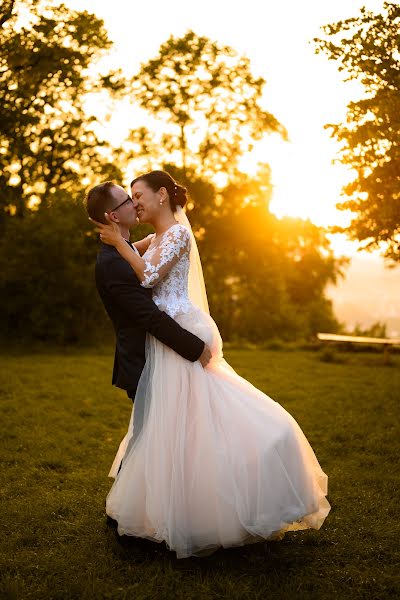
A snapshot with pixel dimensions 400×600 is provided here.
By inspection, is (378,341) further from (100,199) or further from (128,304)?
(100,199)

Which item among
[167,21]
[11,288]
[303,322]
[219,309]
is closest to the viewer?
[11,288]

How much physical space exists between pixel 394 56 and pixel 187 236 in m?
5.33

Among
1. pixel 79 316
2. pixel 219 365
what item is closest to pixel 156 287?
pixel 219 365

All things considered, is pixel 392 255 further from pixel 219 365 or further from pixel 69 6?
pixel 69 6

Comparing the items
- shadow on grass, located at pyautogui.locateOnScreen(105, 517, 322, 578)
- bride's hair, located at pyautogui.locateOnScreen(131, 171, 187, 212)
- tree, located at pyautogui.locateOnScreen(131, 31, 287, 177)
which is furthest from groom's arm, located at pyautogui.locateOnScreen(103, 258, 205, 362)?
tree, located at pyautogui.locateOnScreen(131, 31, 287, 177)

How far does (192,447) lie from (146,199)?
1.88 meters

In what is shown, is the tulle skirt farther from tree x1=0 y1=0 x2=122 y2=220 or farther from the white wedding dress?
tree x1=0 y1=0 x2=122 y2=220

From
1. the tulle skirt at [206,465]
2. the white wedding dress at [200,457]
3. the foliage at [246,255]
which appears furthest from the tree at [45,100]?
the tulle skirt at [206,465]

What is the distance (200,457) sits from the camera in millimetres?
4371

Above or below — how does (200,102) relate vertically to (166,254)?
above

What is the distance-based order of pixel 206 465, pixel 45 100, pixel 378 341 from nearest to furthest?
1. pixel 206 465
2. pixel 378 341
3. pixel 45 100

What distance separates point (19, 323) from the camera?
17609 mm

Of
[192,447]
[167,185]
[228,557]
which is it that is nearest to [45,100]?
[167,185]

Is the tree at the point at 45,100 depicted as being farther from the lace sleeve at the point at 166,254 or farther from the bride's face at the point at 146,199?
the lace sleeve at the point at 166,254
